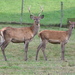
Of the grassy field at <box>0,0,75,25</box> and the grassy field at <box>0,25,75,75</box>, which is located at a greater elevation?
the grassy field at <box>0,25,75,75</box>

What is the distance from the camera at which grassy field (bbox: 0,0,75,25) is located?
3044 cm

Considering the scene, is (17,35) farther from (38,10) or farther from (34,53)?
(38,10)

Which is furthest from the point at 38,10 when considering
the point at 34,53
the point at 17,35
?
the point at 17,35

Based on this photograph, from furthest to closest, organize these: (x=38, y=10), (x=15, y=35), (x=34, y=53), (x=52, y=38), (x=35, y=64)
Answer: (x=38, y=10) → (x=34, y=53) → (x=52, y=38) → (x=15, y=35) → (x=35, y=64)

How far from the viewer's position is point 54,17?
31344mm

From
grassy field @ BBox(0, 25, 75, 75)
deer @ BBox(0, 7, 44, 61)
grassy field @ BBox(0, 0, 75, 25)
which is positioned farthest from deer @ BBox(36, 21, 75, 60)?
grassy field @ BBox(0, 0, 75, 25)

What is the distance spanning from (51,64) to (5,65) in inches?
60.7

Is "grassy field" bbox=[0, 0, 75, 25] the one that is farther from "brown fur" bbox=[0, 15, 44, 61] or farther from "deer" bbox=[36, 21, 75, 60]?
"brown fur" bbox=[0, 15, 44, 61]

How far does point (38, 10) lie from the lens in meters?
33.8

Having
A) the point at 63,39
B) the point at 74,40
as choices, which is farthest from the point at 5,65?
the point at 74,40

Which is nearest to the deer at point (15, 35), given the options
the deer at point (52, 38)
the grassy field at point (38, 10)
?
the deer at point (52, 38)

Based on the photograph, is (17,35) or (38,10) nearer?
(17,35)

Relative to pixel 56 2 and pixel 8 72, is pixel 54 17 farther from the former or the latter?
pixel 8 72

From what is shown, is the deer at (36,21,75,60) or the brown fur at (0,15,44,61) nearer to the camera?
the brown fur at (0,15,44,61)
